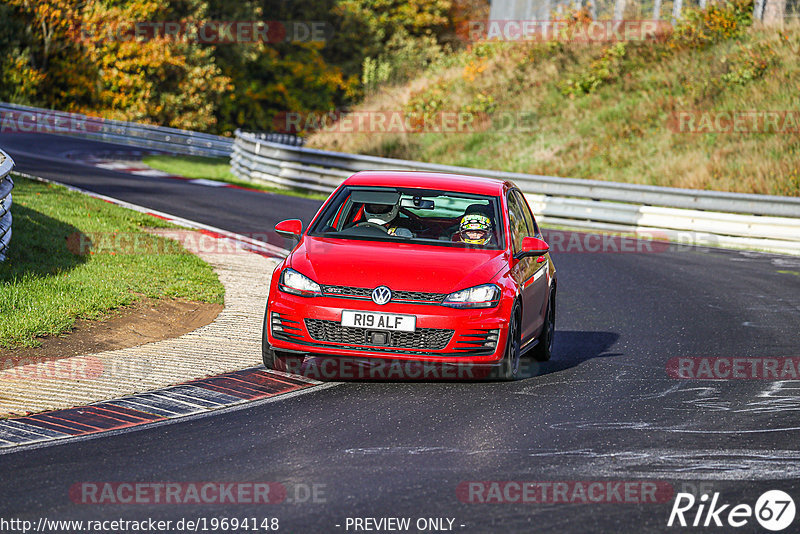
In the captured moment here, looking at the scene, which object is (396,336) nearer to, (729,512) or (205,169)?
(729,512)

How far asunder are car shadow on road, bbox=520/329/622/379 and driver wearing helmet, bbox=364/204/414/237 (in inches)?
63.9

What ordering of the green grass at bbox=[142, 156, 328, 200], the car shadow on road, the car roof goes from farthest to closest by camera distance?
the green grass at bbox=[142, 156, 328, 200]
the car shadow on road
the car roof

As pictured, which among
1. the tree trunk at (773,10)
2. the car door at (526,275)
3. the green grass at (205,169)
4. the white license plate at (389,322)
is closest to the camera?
the white license plate at (389,322)

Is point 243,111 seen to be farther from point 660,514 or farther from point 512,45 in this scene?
point 660,514

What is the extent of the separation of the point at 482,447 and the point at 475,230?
2977 millimetres

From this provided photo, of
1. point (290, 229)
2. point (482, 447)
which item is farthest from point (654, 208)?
point (482, 447)

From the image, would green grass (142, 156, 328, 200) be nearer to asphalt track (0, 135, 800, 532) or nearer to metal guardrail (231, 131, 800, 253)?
metal guardrail (231, 131, 800, 253)

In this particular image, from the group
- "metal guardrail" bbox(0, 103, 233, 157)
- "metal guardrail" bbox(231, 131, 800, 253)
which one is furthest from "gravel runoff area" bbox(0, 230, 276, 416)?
"metal guardrail" bbox(0, 103, 233, 157)

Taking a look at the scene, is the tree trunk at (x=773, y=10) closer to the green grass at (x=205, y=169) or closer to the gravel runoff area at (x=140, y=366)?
the green grass at (x=205, y=169)

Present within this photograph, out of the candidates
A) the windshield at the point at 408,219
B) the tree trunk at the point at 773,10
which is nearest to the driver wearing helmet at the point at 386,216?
A: the windshield at the point at 408,219

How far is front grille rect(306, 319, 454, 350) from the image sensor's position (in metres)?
8.38

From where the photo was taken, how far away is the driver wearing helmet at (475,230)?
9.49 metres

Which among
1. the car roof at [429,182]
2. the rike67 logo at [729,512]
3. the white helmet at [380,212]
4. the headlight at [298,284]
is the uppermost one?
the car roof at [429,182]

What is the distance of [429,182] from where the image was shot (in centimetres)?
998
